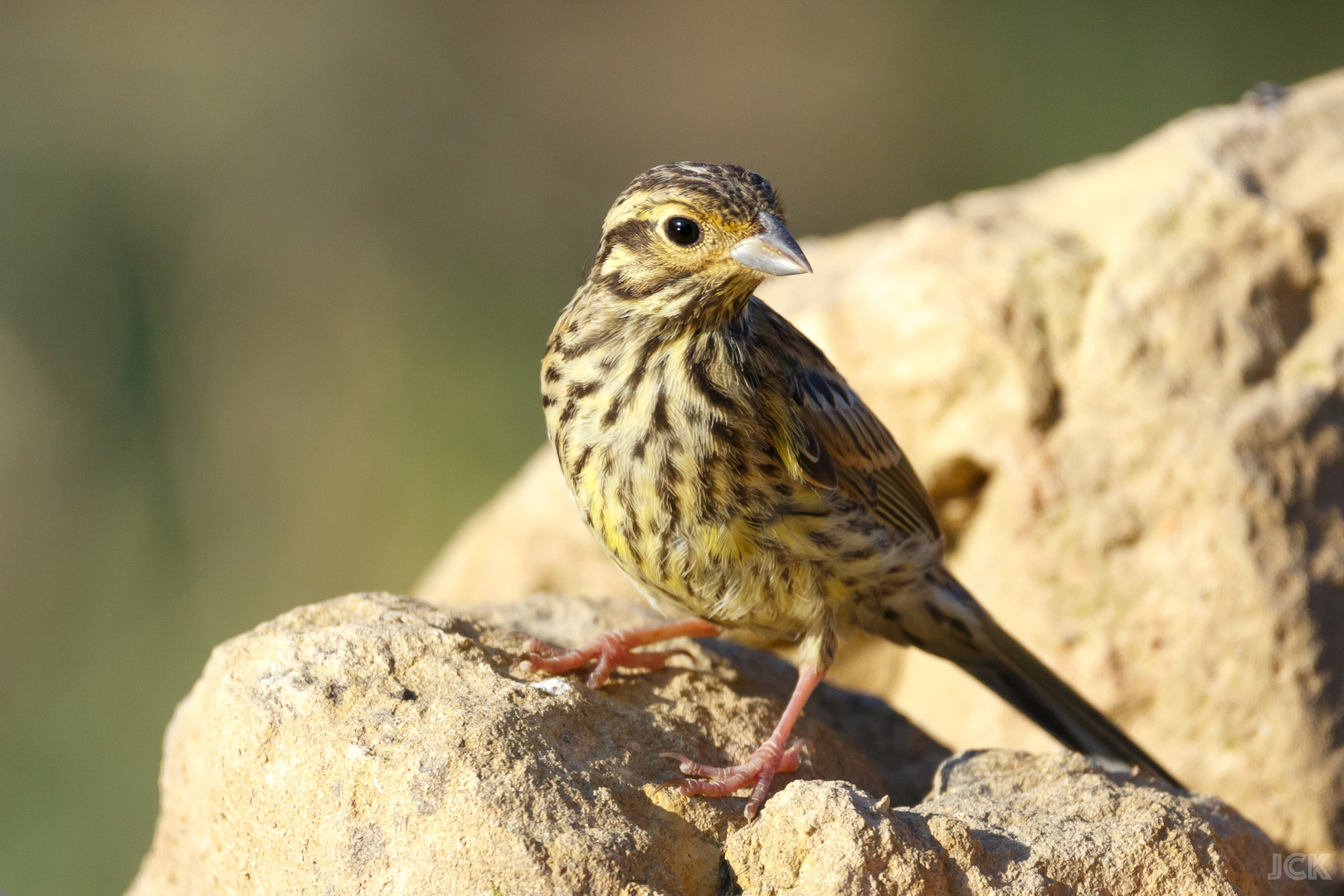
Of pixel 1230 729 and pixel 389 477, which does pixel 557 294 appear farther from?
pixel 1230 729

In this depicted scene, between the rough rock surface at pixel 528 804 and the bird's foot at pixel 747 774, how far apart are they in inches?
1.4

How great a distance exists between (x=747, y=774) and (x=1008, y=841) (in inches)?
27.5

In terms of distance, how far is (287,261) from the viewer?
905 centimetres

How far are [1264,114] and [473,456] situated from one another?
17.1ft

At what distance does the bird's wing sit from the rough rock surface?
0.82 m

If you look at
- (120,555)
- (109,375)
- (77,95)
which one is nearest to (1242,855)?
(120,555)

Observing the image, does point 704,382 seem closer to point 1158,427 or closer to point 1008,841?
point 1008,841

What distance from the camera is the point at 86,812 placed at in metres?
6.87

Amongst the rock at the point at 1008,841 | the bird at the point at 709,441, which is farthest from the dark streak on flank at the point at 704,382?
the rock at the point at 1008,841

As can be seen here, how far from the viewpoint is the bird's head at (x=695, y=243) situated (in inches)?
141

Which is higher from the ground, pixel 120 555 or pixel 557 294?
pixel 557 294

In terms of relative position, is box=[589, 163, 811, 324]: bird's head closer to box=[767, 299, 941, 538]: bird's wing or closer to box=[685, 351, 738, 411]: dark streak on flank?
box=[685, 351, 738, 411]: dark streak on flank

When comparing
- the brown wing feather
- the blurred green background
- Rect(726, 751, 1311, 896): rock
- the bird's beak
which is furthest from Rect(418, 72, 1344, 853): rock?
the blurred green background

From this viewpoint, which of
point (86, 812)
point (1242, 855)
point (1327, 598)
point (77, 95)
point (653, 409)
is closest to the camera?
point (1242, 855)
